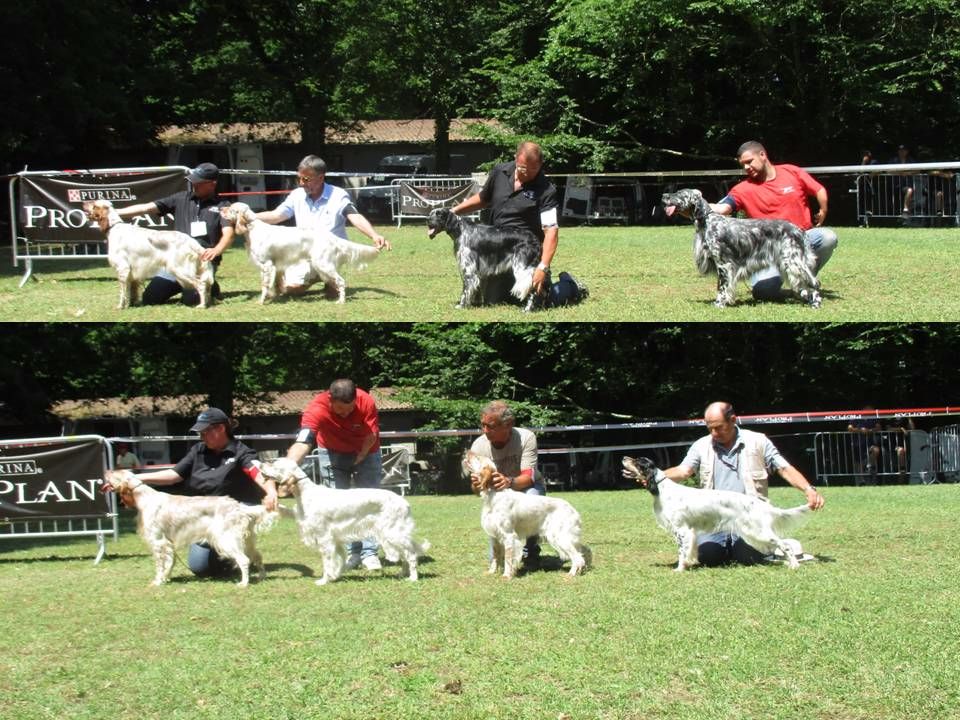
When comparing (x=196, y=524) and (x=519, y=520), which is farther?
(x=196, y=524)

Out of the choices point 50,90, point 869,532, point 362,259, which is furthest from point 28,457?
point 50,90

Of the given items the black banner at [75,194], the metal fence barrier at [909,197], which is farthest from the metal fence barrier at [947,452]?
the black banner at [75,194]

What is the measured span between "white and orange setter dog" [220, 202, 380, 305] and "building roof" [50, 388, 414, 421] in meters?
16.6

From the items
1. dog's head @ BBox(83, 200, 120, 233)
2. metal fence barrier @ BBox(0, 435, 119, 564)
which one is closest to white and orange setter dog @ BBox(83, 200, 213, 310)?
dog's head @ BBox(83, 200, 120, 233)

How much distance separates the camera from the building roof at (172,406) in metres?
27.3

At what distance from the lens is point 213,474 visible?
22.8 feet

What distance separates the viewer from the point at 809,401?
22609 mm

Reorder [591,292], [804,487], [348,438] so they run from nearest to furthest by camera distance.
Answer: [804,487] < [348,438] < [591,292]

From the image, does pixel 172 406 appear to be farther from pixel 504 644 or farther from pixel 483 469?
pixel 504 644

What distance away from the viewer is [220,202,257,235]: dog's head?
852cm

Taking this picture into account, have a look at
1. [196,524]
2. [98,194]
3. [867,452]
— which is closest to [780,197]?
[196,524]

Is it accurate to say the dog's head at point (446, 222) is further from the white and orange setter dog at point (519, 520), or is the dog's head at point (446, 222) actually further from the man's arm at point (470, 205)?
the white and orange setter dog at point (519, 520)

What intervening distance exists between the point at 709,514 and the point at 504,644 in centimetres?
199

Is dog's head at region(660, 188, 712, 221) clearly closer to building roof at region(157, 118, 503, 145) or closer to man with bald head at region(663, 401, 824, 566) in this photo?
man with bald head at region(663, 401, 824, 566)
